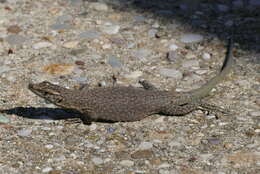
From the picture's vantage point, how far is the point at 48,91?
217 inches

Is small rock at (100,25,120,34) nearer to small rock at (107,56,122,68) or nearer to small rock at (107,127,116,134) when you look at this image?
small rock at (107,56,122,68)

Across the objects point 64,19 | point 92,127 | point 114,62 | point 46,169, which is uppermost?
point 64,19

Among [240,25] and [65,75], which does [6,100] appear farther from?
[240,25]

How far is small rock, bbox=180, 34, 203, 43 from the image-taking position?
7.19 metres

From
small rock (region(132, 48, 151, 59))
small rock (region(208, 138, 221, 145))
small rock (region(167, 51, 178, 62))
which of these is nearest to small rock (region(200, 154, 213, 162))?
small rock (region(208, 138, 221, 145))

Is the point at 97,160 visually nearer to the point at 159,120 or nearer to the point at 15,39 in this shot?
the point at 159,120

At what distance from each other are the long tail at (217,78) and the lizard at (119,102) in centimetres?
7

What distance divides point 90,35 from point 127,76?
1.07m

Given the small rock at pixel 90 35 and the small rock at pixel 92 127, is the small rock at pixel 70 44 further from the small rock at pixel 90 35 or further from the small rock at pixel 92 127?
the small rock at pixel 92 127

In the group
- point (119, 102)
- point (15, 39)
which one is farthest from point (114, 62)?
point (15, 39)

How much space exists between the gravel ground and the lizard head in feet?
0.86

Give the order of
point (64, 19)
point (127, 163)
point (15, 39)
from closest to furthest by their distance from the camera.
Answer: point (127, 163), point (15, 39), point (64, 19)

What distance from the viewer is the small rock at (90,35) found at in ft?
23.8

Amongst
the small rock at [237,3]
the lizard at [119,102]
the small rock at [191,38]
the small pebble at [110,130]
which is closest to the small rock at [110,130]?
the small pebble at [110,130]
